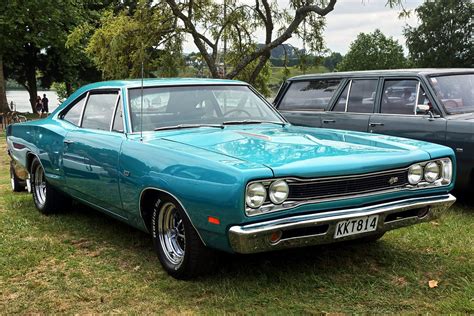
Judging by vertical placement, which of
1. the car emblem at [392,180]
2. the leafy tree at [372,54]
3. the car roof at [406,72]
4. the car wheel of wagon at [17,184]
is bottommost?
the car wheel of wagon at [17,184]

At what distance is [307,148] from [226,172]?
0.77 metres

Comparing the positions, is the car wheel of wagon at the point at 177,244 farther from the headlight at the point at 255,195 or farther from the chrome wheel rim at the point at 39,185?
the chrome wheel rim at the point at 39,185

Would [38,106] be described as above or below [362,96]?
below

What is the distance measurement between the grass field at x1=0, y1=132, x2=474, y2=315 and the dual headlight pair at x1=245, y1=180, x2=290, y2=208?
67 cm

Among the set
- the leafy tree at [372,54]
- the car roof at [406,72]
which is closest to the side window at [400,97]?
the car roof at [406,72]

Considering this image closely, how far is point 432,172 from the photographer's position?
3902 mm

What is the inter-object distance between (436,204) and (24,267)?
10.2 feet

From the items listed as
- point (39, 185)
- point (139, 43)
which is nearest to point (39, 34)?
point (139, 43)

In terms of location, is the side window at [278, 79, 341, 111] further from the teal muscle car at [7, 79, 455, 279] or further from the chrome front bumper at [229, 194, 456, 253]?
the chrome front bumper at [229, 194, 456, 253]

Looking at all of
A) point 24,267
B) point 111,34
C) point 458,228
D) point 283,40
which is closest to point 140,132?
point 24,267

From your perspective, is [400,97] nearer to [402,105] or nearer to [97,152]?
[402,105]

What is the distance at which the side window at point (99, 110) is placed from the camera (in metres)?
4.84

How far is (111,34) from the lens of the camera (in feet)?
54.7

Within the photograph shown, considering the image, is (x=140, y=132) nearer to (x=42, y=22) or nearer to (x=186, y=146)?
(x=186, y=146)
